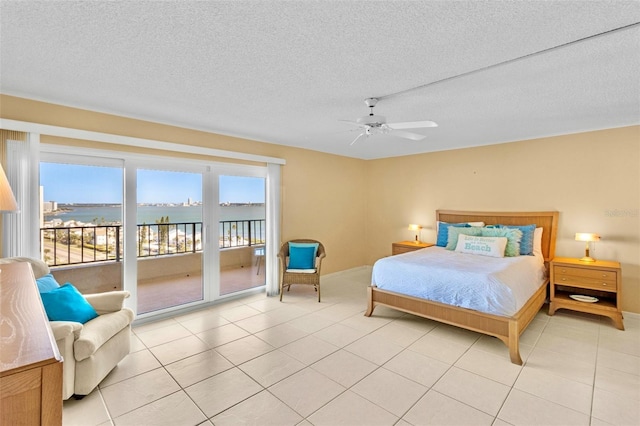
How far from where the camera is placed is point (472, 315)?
10.1 ft

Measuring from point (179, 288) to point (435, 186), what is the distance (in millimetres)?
4634

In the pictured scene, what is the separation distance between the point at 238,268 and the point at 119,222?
2098 millimetres

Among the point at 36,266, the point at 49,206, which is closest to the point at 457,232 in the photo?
the point at 36,266

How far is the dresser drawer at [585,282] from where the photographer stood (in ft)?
11.5

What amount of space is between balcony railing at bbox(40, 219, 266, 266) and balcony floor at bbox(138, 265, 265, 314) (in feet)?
1.40

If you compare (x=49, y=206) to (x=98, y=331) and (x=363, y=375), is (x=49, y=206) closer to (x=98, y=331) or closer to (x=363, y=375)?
(x=98, y=331)

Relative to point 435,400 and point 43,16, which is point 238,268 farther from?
point 43,16

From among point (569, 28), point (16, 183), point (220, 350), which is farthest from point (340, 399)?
point (16, 183)

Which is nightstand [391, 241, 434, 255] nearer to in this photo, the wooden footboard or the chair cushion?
the wooden footboard

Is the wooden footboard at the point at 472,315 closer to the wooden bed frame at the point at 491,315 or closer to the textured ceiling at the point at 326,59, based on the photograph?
the wooden bed frame at the point at 491,315

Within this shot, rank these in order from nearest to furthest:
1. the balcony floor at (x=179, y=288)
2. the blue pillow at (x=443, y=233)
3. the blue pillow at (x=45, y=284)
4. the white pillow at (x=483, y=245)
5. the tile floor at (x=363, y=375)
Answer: the tile floor at (x=363, y=375) < the blue pillow at (x=45, y=284) < the balcony floor at (x=179, y=288) < the white pillow at (x=483, y=245) < the blue pillow at (x=443, y=233)

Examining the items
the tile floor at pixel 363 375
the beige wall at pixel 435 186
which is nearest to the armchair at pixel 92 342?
the tile floor at pixel 363 375

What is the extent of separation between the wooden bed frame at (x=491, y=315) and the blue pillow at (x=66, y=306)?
9.74 feet

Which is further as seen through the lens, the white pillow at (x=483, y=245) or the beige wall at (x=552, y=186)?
the white pillow at (x=483, y=245)
